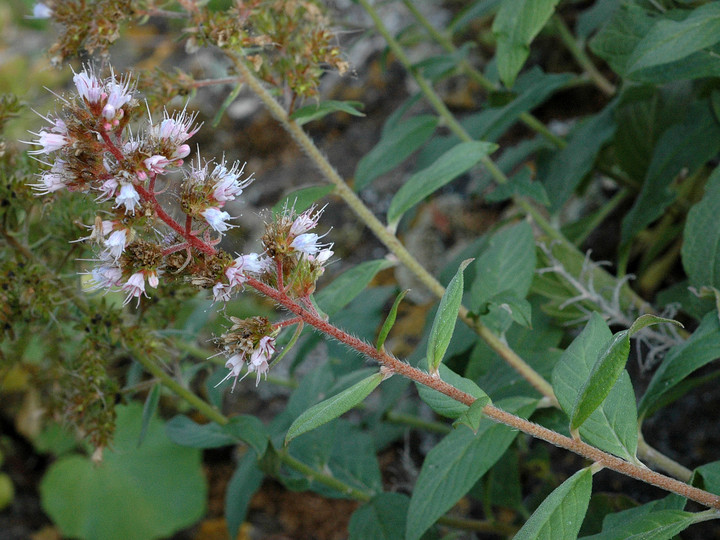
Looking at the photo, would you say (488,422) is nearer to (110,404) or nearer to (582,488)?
(582,488)

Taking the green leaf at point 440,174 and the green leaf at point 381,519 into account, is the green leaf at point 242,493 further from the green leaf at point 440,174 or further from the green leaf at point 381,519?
the green leaf at point 440,174

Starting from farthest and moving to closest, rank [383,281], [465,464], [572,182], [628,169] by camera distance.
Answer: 1. [383,281]
2. [628,169]
3. [572,182]
4. [465,464]

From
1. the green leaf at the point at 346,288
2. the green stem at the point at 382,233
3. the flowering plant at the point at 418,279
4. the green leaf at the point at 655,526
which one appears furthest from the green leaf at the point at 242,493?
the green leaf at the point at 655,526

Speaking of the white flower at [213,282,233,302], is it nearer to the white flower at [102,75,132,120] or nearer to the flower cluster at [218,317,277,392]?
the flower cluster at [218,317,277,392]

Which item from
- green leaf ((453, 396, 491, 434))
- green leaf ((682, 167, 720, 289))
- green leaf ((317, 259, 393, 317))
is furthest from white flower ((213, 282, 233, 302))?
green leaf ((682, 167, 720, 289))

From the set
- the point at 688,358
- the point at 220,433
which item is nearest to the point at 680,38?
the point at 688,358

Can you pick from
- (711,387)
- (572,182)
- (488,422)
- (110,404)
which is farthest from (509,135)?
(110,404)

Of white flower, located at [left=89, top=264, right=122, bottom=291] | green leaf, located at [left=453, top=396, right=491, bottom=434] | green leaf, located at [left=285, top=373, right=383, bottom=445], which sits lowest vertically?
green leaf, located at [left=285, top=373, right=383, bottom=445]
